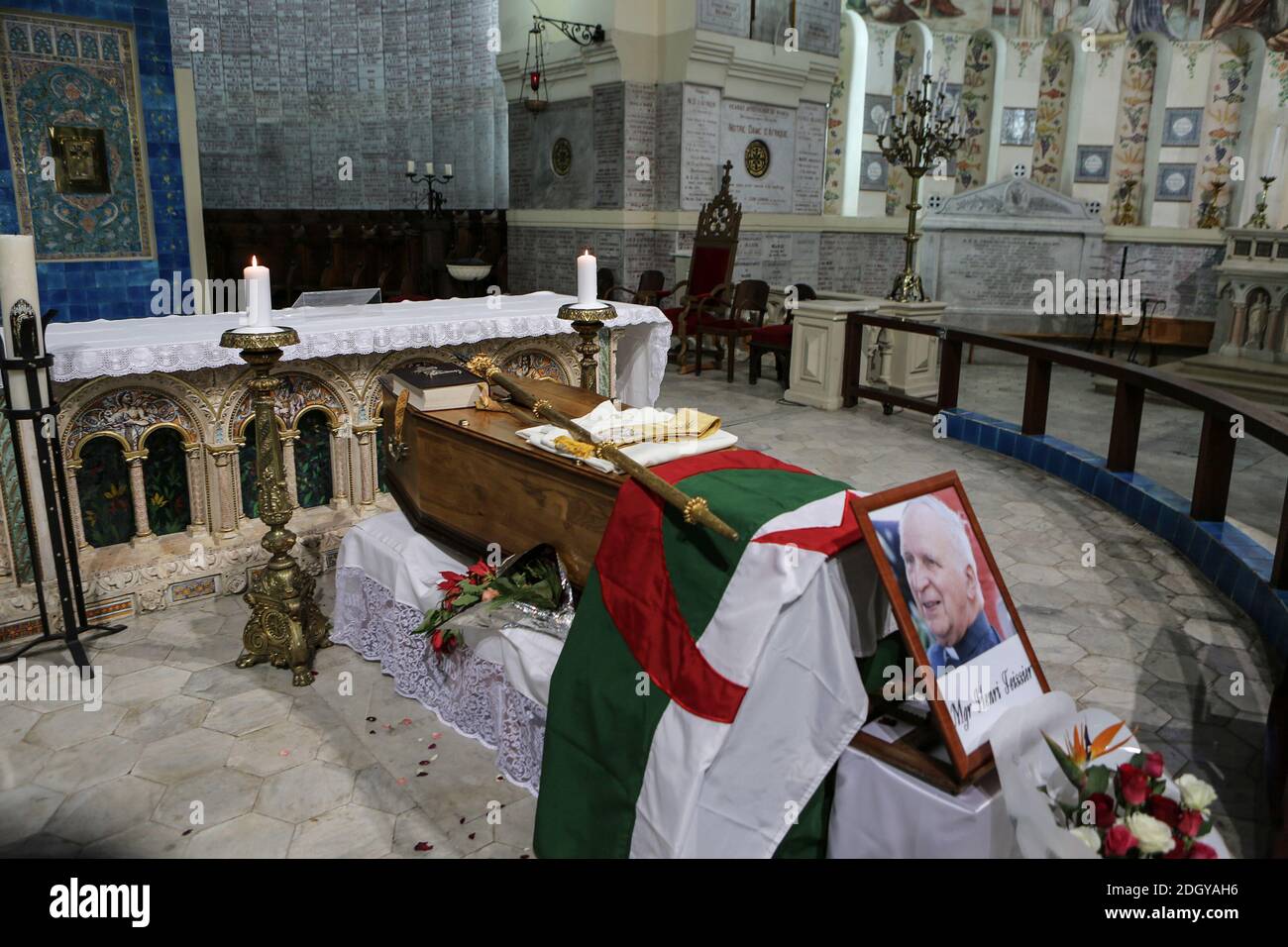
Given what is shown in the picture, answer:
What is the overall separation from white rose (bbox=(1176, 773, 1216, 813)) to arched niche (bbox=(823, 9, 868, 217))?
1294 cm

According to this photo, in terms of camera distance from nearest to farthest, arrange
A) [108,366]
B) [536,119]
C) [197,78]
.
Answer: [108,366]
[536,119]
[197,78]

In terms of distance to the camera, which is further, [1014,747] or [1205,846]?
[1014,747]

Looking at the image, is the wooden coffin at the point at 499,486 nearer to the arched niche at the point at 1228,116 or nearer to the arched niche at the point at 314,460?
the arched niche at the point at 314,460

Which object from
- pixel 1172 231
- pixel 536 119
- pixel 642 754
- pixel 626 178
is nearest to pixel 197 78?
pixel 536 119

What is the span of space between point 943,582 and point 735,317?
25.5 ft

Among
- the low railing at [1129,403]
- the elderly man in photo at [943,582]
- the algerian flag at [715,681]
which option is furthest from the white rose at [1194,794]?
the low railing at [1129,403]

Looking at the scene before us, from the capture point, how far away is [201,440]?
13.3 feet

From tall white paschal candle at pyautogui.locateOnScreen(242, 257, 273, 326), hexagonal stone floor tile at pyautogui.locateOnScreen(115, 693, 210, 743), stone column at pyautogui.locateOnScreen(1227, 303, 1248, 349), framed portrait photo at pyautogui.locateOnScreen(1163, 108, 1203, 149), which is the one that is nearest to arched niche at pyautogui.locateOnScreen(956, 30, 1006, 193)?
framed portrait photo at pyautogui.locateOnScreen(1163, 108, 1203, 149)

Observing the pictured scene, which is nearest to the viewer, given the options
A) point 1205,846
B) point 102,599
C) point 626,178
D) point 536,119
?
point 1205,846

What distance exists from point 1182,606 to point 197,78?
14261mm

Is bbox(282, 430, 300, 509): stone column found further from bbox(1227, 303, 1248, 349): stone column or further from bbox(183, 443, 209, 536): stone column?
bbox(1227, 303, 1248, 349): stone column

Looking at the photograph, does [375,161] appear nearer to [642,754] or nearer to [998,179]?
[998,179]

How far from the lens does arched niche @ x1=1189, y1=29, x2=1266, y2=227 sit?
12.5 meters

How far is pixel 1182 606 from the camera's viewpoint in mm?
4289
